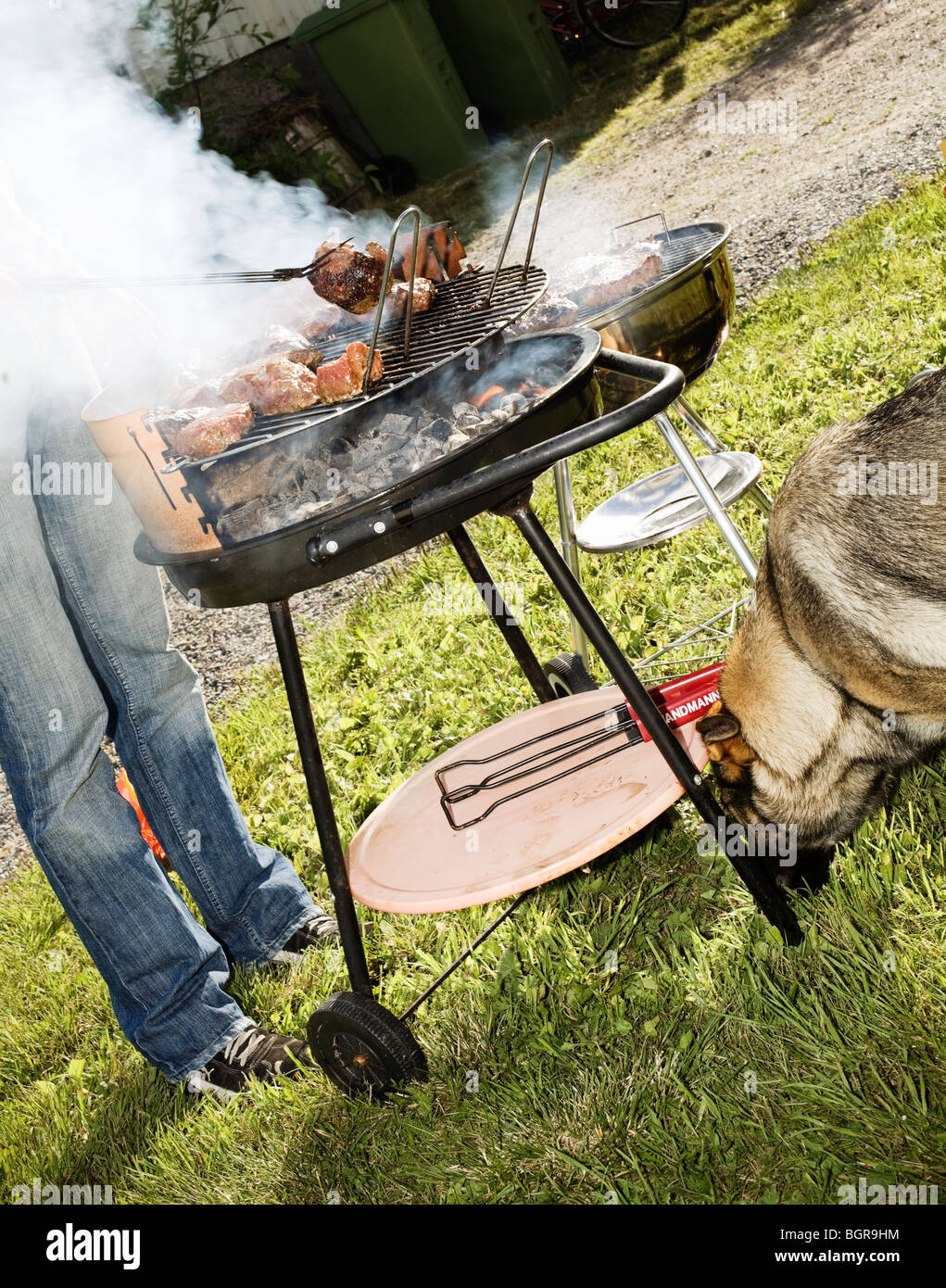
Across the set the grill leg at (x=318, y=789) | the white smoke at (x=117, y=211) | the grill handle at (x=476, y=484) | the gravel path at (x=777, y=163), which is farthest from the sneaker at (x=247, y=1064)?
the gravel path at (x=777, y=163)

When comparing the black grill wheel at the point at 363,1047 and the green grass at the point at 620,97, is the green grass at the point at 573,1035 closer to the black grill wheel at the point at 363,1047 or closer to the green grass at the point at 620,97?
the black grill wheel at the point at 363,1047

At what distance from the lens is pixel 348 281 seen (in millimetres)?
2734

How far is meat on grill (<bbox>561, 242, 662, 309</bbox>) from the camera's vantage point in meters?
2.98

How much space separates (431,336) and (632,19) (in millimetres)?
12106

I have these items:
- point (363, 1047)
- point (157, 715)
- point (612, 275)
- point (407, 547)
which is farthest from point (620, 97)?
point (363, 1047)

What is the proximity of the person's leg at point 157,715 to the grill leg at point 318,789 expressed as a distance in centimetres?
69

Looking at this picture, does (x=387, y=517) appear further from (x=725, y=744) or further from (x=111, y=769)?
(x=111, y=769)

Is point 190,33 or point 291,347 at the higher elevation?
point 190,33

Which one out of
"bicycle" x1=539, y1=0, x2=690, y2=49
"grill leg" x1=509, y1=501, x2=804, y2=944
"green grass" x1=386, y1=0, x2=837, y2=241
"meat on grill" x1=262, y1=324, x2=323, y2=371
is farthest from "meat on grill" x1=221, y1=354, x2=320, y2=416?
"bicycle" x1=539, y1=0, x2=690, y2=49

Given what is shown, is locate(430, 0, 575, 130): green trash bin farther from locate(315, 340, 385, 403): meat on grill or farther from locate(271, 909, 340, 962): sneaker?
locate(271, 909, 340, 962): sneaker

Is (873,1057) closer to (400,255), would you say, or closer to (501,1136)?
(501,1136)

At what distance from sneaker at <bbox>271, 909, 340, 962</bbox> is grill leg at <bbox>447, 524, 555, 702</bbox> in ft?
3.37
